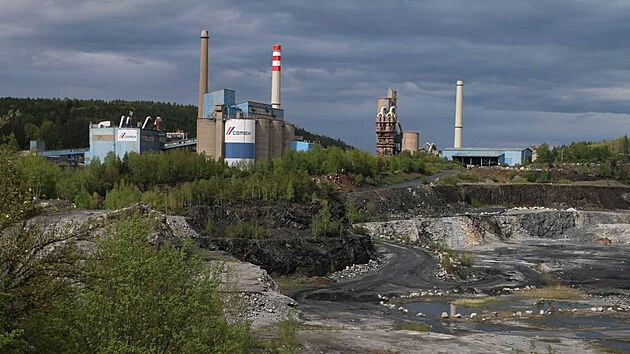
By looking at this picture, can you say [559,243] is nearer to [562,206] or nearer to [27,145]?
[562,206]

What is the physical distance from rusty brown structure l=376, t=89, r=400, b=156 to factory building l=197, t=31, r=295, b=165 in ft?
80.0

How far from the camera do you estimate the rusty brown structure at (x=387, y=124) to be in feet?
415

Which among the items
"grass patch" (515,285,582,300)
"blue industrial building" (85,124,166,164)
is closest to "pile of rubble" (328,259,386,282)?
"grass patch" (515,285,582,300)

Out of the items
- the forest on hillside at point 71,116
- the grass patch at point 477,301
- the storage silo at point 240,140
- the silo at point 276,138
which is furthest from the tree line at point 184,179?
the forest on hillside at point 71,116

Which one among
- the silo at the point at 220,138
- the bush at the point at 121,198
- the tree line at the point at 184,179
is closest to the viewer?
the bush at the point at 121,198

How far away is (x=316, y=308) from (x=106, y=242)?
24.9 meters

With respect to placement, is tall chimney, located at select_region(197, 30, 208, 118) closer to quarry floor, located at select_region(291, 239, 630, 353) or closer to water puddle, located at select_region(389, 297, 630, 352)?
quarry floor, located at select_region(291, 239, 630, 353)

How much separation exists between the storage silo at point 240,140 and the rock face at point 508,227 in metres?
27.2

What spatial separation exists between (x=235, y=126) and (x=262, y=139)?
548 cm

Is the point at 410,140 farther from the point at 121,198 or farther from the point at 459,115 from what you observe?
the point at 121,198

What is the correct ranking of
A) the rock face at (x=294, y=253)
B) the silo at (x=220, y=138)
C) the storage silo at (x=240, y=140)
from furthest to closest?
the silo at (x=220, y=138) < the storage silo at (x=240, y=140) < the rock face at (x=294, y=253)

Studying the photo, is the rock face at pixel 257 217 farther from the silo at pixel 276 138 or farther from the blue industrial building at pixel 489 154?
the blue industrial building at pixel 489 154

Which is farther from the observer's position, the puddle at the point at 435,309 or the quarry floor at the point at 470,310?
the puddle at the point at 435,309

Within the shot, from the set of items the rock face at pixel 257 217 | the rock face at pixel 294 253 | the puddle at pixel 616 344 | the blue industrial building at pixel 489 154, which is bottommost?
the puddle at pixel 616 344
